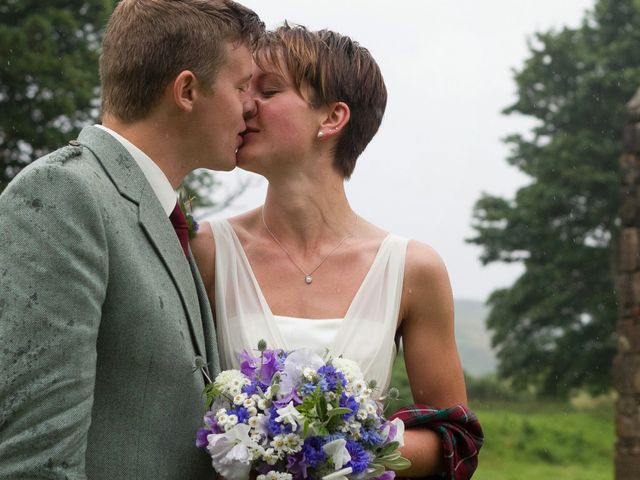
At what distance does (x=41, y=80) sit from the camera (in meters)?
15.8

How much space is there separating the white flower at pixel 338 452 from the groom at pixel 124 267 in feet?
1.31

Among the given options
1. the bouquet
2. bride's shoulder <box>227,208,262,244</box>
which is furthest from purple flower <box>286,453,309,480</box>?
bride's shoulder <box>227,208,262,244</box>

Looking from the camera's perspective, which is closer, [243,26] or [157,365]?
[157,365]

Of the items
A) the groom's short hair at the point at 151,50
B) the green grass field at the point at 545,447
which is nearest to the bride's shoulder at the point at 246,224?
the groom's short hair at the point at 151,50

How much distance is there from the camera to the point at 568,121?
30.4m

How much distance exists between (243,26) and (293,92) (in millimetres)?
543

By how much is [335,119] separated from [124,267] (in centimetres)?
143

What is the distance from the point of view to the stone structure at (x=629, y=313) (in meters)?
12.7

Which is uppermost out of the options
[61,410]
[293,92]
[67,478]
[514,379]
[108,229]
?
[293,92]

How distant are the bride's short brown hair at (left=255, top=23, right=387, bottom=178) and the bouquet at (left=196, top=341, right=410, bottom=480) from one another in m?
1.25

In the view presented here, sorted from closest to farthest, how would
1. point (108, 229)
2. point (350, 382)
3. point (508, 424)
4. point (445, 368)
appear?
1. point (108, 229)
2. point (350, 382)
3. point (445, 368)
4. point (508, 424)

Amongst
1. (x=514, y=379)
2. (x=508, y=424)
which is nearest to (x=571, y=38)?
(x=514, y=379)

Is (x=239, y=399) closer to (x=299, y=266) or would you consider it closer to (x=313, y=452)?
(x=313, y=452)

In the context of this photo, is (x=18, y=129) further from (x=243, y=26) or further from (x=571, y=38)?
(x=571, y=38)
